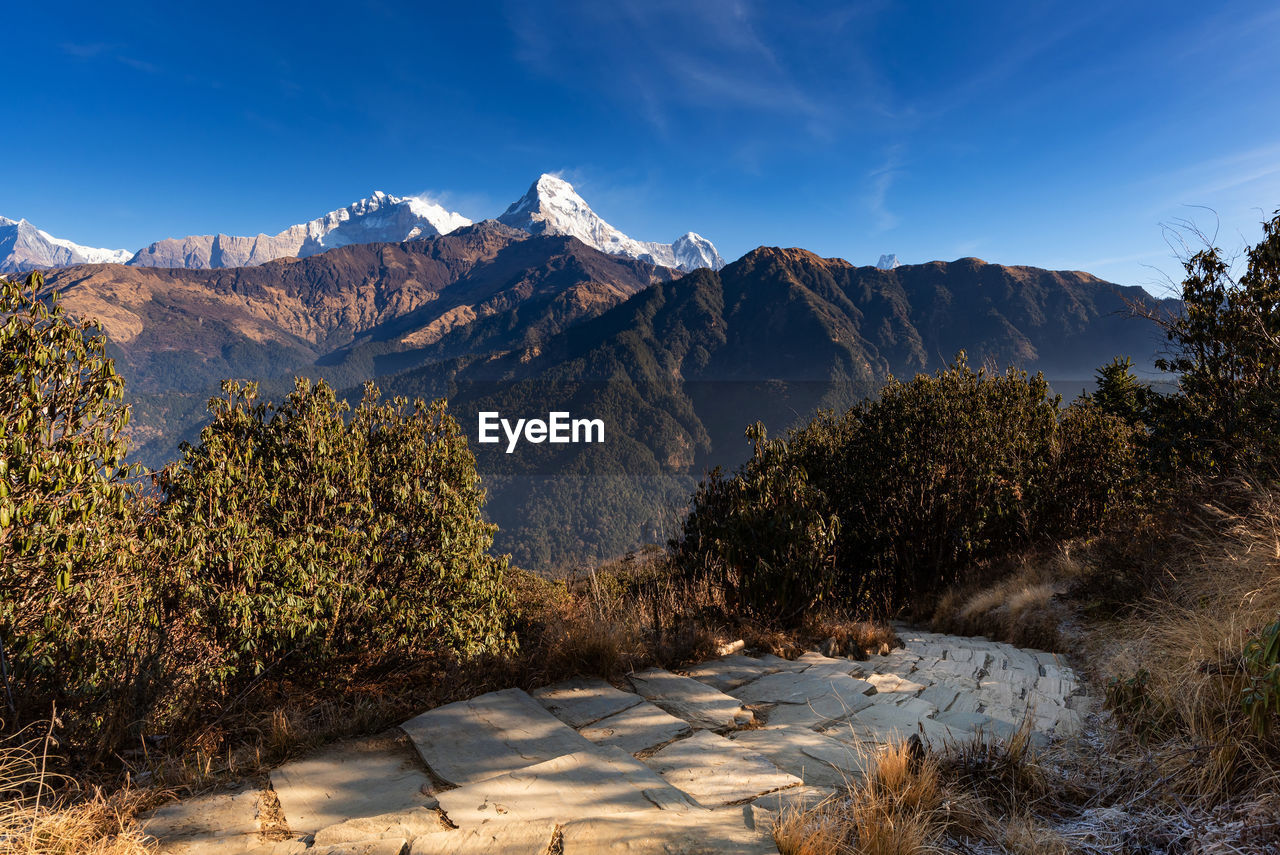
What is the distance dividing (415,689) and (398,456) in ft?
6.49

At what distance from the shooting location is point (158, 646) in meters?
3.62

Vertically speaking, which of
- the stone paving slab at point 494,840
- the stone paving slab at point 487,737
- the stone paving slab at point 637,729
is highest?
the stone paving slab at point 494,840

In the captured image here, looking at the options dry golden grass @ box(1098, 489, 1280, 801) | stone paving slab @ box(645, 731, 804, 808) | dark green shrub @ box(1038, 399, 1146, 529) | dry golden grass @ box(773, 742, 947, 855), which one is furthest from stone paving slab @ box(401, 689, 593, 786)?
dark green shrub @ box(1038, 399, 1146, 529)

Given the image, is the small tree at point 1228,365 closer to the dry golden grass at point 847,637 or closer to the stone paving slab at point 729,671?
the dry golden grass at point 847,637

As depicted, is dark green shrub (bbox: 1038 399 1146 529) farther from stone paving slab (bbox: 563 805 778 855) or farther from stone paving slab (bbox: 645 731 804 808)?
stone paving slab (bbox: 563 805 778 855)

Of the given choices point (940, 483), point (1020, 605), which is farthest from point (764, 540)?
point (940, 483)

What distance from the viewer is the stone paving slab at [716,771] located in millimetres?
2938

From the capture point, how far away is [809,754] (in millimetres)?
3424

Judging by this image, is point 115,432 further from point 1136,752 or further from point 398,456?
point 1136,752

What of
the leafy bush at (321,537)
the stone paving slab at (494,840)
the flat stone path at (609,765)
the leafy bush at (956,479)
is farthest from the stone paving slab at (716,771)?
the leafy bush at (956,479)

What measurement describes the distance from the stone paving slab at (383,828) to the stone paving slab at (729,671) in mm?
2731

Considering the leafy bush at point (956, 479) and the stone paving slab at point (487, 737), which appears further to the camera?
the leafy bush at point (956, 479)

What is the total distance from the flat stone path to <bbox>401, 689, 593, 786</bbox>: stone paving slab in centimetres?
1

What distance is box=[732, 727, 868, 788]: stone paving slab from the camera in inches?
123
